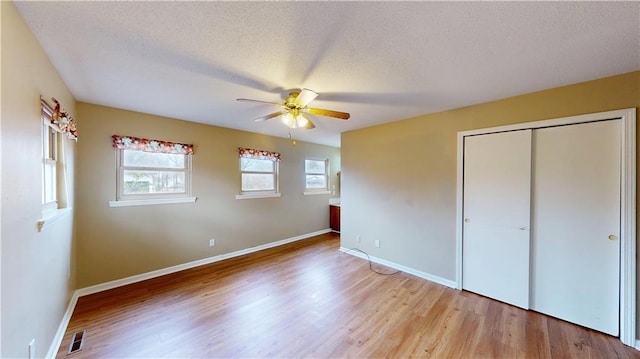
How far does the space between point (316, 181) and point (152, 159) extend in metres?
3.36

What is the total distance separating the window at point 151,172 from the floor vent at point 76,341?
1442 mm

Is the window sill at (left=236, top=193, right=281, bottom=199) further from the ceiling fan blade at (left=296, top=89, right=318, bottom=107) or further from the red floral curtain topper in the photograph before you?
the ceiling fan blade at (left=296, top=89, right=318, bottom=107)

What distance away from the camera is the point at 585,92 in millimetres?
2168

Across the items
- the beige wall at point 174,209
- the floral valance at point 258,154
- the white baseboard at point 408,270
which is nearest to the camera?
the beige wall at point 174,209

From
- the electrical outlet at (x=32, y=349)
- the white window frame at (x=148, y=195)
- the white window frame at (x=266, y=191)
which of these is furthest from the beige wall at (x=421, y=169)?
the electrical outlet at (x=32, y=349)

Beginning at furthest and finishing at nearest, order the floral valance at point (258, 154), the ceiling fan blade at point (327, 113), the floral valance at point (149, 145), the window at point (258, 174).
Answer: the window at point (258, 174) → the floral valance at point (258, 154) → the floral valance at point (149, 145) → the ceiling fan blade at point (327, 113)

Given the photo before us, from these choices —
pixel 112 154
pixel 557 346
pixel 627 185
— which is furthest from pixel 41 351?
pixel 627 185

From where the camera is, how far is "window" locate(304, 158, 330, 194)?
18.0 ft

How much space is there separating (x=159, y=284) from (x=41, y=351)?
56.2 inches

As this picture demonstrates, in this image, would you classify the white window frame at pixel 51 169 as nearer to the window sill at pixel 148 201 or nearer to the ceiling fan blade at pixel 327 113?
the window sill at pixel 148 201

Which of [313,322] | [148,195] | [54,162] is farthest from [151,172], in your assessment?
[313,322]

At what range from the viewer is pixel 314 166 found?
5664mm

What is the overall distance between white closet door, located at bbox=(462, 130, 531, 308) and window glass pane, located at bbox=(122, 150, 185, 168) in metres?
4.01

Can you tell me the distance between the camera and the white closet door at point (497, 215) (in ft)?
8.17
